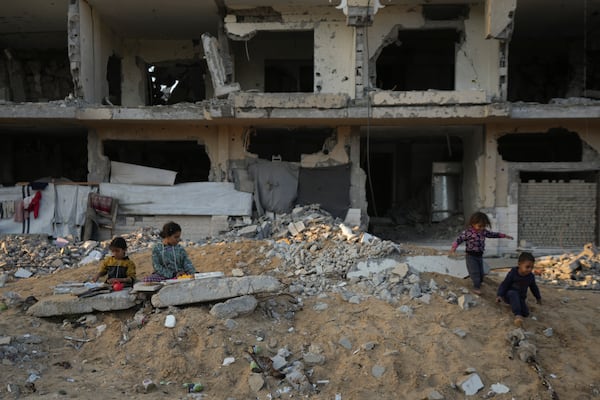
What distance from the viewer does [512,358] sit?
496 centimetres

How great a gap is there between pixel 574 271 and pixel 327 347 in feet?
18.0

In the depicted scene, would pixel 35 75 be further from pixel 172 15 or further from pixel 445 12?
pixel 445 12

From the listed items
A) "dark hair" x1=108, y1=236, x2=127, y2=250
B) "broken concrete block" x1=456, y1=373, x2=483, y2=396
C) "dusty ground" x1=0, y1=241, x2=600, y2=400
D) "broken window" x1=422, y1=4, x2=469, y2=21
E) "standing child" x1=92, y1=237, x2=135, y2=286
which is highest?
"broken window" x1=422, y1=4, x2=469, y2=21

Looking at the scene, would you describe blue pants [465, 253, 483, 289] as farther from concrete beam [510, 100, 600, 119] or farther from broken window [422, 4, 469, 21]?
broken window [422, 4, 469, 21]

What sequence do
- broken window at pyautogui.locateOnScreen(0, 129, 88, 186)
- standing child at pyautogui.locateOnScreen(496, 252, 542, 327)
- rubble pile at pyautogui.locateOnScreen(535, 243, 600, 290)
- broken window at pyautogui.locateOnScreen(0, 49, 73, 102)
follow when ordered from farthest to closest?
Answer: broken window at pyautogui.locateOnScreen(0, 129, 88, 186) < broken window at pyautogui.locateOnScreen(0, 49, 73, 102) < rubble pile at pyautogui.locateOnScreen(535, 243, 600, 290) < standing child at pyautogui.locateOnScreen(496, 252, 542, 327)

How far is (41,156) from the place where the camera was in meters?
15.8

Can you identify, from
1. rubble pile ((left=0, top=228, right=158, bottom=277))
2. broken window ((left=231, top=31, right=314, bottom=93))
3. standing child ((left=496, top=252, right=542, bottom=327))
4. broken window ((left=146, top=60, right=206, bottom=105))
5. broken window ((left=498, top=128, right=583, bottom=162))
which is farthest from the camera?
broken window ((left=146, top=60, right=206, bottom=105))

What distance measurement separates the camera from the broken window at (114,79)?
14.3 meters

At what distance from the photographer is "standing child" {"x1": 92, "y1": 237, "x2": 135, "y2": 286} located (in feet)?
18.5

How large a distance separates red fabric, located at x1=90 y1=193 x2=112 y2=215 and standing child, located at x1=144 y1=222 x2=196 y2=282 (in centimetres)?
670

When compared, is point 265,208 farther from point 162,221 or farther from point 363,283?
point 363,283

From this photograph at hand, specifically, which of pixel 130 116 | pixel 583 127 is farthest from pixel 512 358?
pixel 130 116

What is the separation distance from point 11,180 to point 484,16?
1450 centimetres

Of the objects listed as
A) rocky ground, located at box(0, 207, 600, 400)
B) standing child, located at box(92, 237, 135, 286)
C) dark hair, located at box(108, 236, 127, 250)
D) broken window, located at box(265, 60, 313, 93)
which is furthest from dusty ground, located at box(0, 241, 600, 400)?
broken window, located at box(265, 60, 313, 93)
